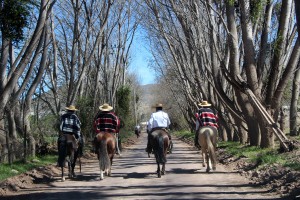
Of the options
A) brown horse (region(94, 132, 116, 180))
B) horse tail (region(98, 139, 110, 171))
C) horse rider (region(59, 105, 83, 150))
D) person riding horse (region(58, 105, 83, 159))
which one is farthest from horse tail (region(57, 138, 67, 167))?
horse tail (region(98, 139, 110, 171))

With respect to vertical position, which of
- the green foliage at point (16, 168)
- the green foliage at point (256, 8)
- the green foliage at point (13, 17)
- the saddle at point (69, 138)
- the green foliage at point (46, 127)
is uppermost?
the green foliage at point (256, 8)

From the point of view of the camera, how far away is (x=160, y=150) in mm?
12961

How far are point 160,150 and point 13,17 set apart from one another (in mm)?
5503

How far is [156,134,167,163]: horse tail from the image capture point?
12.9m

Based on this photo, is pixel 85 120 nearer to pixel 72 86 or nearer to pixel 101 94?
pixel 72 86

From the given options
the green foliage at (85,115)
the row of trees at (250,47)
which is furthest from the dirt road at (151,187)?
the green foliage at (85,115)

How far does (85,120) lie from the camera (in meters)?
25.8

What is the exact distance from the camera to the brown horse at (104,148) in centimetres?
1275

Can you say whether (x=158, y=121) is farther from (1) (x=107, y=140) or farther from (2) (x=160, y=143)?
(1) (x=107, y=140)

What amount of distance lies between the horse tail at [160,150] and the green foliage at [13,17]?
4976 mm

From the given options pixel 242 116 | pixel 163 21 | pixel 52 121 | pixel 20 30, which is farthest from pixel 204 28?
pixel 20 30

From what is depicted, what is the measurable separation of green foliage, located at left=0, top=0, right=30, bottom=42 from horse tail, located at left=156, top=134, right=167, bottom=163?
4976 millimetres

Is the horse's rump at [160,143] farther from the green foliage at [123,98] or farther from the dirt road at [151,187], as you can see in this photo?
the green foliage at [123,98]

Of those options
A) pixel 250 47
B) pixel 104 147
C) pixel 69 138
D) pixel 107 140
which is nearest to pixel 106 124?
pixel 107 140
